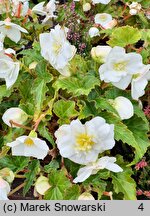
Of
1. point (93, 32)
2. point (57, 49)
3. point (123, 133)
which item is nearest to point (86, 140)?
point (123, 133)

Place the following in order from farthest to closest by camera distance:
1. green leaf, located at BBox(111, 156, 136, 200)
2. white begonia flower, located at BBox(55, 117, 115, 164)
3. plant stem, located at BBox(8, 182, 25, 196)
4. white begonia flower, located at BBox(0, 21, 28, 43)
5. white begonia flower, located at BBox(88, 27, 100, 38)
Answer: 1. white begonia flower, located at BBox(88, 27, 100, 38)
2. white begonia flower, located at BBox(0, 21, 28, 43)
3. plant stem, located at BBox(8, 182, 25, 196)
4. green leaf, located at BBox(111, 156, 136, 200)
5. white begonia flower, located at BBox(55, 117, 115, 164)

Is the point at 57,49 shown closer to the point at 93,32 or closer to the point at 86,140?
the point at 86,140

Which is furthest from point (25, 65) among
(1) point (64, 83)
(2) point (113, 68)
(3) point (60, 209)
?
(3) point (60, 209)

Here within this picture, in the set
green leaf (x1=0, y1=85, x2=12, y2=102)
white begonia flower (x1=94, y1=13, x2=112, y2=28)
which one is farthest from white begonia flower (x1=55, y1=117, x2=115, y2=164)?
white begonia flower (x1=94, y1=13, x2=112, y2=28)

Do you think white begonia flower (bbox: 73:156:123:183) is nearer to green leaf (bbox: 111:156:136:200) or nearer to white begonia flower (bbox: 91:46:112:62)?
green leaf (bbox: 111:156:136:200)

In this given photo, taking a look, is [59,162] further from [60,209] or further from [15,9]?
[15,9]

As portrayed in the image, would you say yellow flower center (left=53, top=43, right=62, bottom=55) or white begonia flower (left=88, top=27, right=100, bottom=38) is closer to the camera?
yellow flower center (left=53, top=43, right=62, bottom=55)

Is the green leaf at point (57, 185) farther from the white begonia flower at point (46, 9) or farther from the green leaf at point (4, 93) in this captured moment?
the white begonia flower at point (46, 9)
